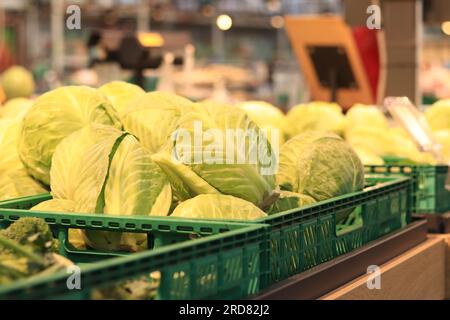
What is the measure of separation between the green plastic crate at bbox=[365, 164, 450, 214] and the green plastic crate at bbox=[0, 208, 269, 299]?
106 cm

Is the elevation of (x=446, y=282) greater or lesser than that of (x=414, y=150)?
lesser

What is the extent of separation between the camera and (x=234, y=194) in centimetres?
158

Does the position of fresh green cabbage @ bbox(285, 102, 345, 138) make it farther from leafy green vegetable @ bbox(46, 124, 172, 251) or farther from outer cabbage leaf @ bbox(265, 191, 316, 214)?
leafy green vegetable @ bbox(46, 124, 172, 251)

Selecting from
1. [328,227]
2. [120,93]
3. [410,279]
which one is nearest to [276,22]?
[120,93]

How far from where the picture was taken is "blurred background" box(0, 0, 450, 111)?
1091 cm

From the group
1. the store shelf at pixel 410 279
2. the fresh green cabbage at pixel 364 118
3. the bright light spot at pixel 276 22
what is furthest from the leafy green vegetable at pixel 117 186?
the bright light spot at pixel 276 22

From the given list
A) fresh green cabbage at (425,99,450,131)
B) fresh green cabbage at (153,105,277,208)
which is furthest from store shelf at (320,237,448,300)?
fresh green cabbage at (425,99,450,131)

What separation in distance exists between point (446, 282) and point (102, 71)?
5.98 m

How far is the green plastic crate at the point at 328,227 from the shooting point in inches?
56.0

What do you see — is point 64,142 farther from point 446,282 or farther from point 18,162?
point 446,282

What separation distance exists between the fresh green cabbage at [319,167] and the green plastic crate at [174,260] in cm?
46

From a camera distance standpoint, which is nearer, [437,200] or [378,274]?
[378,274]

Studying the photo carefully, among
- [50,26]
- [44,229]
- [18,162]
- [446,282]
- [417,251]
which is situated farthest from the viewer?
[50,26]

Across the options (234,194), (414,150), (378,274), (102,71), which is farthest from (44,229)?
(102,71)
